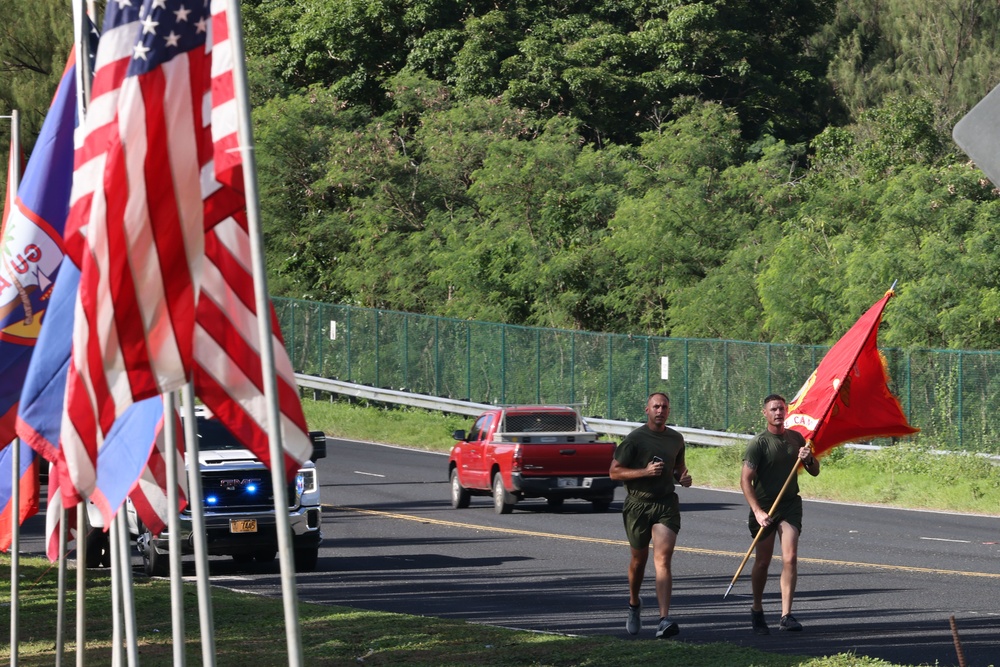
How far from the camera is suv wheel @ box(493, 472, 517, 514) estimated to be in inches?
1025

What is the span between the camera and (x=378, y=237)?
172ft

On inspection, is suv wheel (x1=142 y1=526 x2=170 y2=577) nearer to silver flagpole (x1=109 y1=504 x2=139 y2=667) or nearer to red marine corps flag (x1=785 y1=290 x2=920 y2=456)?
red marine corps flag (x1=785 y1=290 x2=920 y2=456)

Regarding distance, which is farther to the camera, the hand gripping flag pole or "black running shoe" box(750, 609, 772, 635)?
the hand gripping flag pole

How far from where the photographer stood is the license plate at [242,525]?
59.6 feet

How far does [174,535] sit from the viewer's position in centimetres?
796

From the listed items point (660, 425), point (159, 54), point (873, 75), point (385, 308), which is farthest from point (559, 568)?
point (873, 75)

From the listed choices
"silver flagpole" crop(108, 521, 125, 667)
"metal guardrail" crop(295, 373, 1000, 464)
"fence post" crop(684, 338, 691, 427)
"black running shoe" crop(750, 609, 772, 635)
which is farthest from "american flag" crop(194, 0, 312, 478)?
"fence post" crop(684, 338, 691, 427)

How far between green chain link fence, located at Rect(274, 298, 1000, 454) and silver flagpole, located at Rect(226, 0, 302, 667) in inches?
1099

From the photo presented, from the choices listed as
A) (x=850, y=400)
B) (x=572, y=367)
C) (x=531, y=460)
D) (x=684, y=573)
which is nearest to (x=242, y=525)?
(x=684, y=573)

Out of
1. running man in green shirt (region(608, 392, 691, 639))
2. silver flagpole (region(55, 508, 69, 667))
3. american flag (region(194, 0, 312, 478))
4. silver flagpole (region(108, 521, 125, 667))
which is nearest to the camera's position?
american flag (region(194, 0, 312, 478))

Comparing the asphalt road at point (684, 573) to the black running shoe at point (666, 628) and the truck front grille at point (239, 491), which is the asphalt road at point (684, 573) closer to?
the black running shoe at point (666, 628)

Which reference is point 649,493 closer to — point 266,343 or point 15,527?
point 15,527

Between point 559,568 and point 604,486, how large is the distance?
7568 millimetres

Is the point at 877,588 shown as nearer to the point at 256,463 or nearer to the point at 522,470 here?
the point at 256,463
